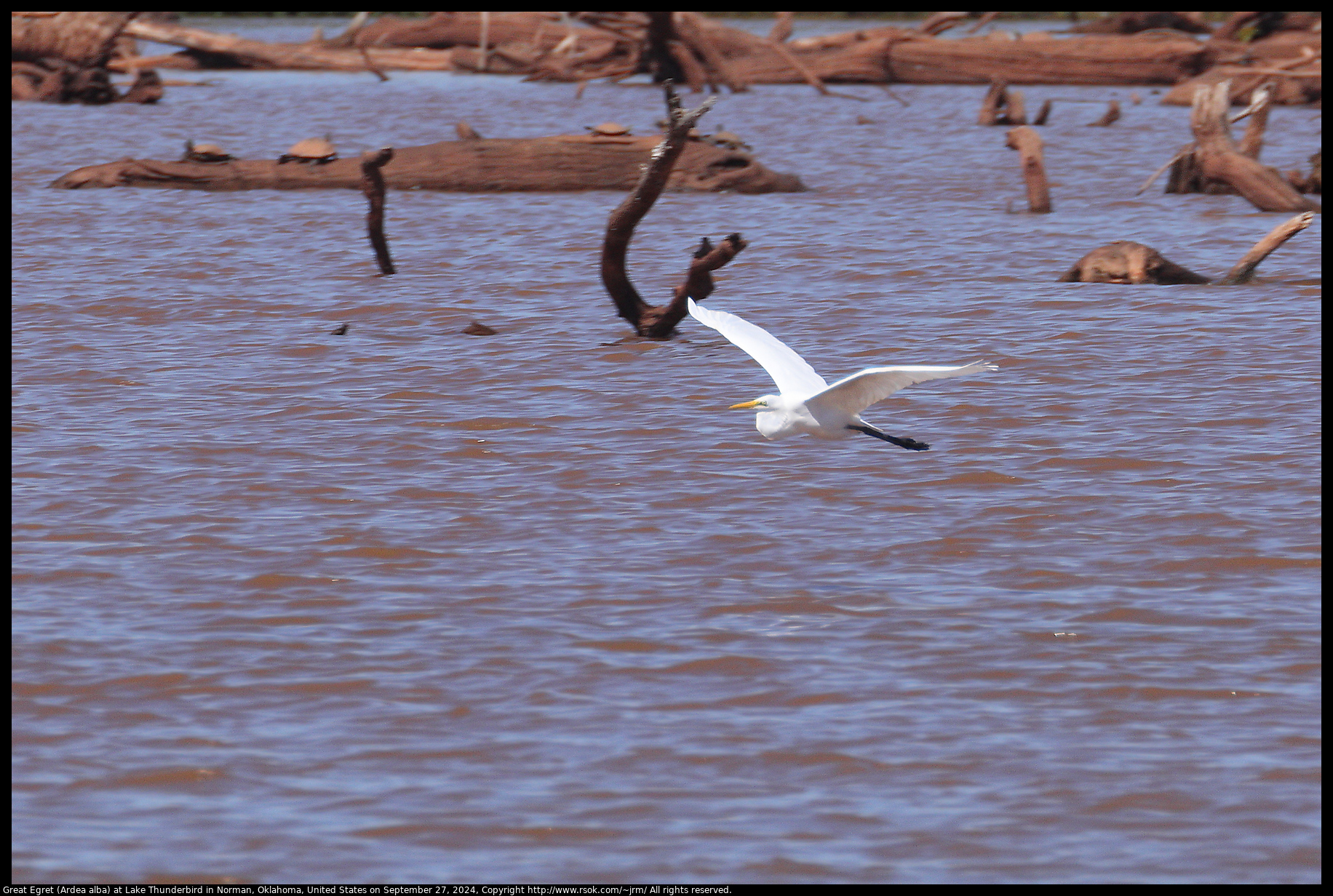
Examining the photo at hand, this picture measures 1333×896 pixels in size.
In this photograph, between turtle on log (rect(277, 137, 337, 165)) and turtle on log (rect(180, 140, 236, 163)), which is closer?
turtle on log (rect(277, 137, 337, 165))

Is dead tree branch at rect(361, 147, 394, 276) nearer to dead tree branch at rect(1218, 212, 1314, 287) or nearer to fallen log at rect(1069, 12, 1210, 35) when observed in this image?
dead tree branch at rect(1218, 212, 1314, 287)

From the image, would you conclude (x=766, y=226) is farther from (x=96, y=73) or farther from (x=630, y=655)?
(x=96, y=73)

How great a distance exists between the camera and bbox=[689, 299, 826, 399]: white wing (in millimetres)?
9078

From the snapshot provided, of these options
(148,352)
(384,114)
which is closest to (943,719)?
(148,352)

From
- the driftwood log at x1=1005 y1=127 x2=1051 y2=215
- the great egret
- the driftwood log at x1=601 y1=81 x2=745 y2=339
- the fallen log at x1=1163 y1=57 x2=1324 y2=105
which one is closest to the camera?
the great egret

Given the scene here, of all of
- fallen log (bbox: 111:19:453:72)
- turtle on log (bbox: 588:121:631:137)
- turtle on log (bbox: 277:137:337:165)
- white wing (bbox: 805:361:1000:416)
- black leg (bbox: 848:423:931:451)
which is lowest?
fallen log (bbox: 111:19:453:72)

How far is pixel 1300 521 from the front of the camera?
8.34 meters

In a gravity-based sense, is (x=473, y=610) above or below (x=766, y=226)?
above

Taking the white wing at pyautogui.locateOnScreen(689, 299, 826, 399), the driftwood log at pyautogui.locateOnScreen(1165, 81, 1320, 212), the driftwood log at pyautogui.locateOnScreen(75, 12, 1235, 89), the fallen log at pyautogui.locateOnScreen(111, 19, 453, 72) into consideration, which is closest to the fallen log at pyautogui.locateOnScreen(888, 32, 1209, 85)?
the driftwood log at pyautogui.locateOnScreen(75, 12, 1235, 89)

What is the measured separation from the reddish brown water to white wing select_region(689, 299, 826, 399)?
536mm

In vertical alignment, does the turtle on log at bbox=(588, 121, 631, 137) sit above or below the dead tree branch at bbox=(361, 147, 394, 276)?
below

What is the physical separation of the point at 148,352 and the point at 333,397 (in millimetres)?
2264

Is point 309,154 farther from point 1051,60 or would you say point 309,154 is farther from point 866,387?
point 1051,60

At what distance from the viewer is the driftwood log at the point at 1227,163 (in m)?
18.3
